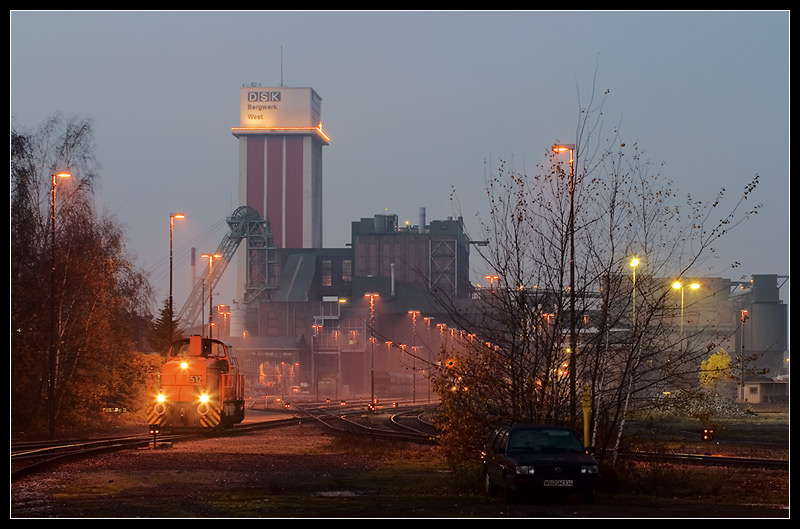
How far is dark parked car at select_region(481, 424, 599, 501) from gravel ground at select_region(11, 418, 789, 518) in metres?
0.39

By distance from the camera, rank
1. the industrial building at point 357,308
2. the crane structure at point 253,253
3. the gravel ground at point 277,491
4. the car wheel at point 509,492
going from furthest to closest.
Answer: the crane structure at point 253,253 → the industrial building at point 357,308 → the car wheel at point 509,492 → the gravel ground at point 277,491

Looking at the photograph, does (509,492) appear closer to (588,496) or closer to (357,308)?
(588,496)

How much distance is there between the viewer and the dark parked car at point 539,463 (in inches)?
790

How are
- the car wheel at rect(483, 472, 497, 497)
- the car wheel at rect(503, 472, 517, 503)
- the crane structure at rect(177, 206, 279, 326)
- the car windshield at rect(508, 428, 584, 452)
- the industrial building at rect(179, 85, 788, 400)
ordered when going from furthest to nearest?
the crane structure at rect(177, 206, 279, 326) → the industrial building at rect(179, 85, 788, 400) → the car wheel at rect(483, 472, 497, 497) → the car windshield at rect(508, 428, 584, 452) → the car wheel at rect(503, 472, 517, 503)

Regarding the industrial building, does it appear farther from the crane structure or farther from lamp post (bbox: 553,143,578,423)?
lamp post (bbox: 553,143,578,423)

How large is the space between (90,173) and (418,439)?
23.9m

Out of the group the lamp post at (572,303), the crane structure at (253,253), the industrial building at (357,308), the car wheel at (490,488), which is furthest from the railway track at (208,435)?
the crane structure at (253,253)

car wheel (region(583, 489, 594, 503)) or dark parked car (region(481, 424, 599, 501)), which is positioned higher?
dark parked car (region(481, 424, 599, 501))

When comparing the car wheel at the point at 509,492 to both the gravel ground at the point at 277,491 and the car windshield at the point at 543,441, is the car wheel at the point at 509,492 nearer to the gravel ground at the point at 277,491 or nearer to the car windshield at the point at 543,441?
the gravel ground at the point at 277,491

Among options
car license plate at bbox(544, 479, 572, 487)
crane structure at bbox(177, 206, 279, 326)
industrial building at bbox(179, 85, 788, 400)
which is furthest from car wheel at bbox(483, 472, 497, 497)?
crane structure at bbox(177, 206, 279, 326)

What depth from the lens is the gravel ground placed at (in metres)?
18.8

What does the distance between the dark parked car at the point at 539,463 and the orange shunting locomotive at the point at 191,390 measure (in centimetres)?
2669
